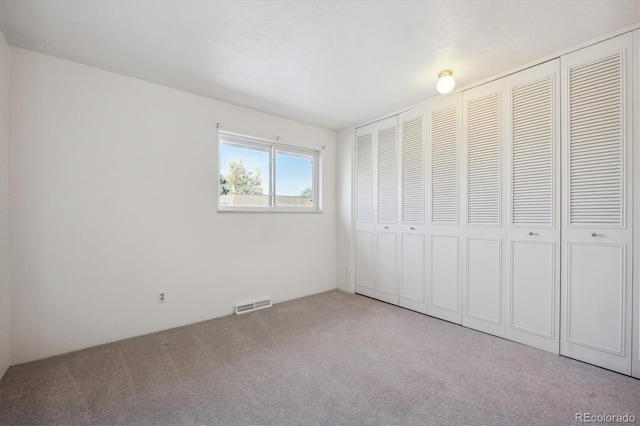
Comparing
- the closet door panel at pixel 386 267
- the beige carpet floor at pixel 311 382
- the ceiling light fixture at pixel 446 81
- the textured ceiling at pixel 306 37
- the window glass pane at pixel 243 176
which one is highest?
the textured ceiling at pixel 306 37

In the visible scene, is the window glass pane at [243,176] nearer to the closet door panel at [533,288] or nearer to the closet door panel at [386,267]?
the closet door panel at [386,267]

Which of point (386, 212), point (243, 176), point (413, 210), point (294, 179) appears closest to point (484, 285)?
point (413, 210)

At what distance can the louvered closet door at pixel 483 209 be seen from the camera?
2801 millimetres

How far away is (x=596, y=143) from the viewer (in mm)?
2250

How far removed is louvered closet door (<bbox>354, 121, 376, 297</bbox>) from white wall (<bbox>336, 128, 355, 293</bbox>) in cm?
13

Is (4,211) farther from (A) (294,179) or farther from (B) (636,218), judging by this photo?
(B) (636,218)

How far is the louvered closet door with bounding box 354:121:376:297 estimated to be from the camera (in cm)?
410

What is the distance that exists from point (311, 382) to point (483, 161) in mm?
2656

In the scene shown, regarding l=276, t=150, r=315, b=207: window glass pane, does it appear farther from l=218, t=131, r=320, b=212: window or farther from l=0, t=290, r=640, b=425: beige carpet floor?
l=0, t=290, r=640, b=425: beige carpet floor

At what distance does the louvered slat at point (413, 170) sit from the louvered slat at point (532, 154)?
98 cm

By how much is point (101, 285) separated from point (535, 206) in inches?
161

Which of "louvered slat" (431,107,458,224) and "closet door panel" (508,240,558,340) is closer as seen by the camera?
"closet door panel" (508,240,558,340)

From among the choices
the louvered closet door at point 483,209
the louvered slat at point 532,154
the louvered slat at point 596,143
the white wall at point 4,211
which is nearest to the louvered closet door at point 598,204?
the louvered slat at point 596,143

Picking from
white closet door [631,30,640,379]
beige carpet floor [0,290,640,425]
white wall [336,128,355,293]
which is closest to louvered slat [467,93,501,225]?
white closet door [631,30,640,379]
